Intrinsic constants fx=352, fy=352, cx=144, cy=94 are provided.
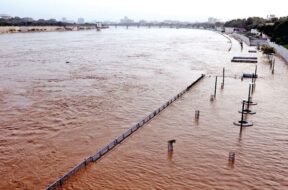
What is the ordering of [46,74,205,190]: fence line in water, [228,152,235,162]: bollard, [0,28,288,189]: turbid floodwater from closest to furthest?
[46,74,205,190]: fence line in water
[0,28,288,189]: turbid floodwater
[228,152,235,162]: bollard

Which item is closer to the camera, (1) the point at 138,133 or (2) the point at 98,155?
(2) the point at 98,155

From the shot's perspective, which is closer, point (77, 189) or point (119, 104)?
point (77, 189)

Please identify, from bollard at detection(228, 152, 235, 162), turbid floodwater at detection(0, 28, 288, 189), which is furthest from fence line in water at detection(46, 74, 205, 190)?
bollard at detection(228, 152, 235, 162)

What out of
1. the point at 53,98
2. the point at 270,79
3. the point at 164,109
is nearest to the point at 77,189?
the point at 164,109

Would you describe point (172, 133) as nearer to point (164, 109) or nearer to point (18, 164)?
point (164, 109)

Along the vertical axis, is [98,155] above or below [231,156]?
below

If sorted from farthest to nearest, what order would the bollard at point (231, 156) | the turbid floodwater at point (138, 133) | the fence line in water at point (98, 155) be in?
the bollard at point (231, 156) < the turbid floodwater at point (138, 133) < the fence line in water at point (98, 155)

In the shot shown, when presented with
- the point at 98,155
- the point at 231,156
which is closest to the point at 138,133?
the point at 98,155

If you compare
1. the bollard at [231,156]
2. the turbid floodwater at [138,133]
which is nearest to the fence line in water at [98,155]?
the turbid floodwater at [138,133]

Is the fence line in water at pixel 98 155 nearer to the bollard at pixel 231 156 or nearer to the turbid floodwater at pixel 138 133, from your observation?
the turbid floodwater at pixel 138 133

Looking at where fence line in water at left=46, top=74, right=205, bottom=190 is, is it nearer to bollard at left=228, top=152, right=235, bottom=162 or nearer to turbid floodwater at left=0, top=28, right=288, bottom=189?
turbid floodwater at left=0, top=28, right=288, bottom=189

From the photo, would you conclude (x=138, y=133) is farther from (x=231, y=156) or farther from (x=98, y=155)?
(x=231, y=156)
